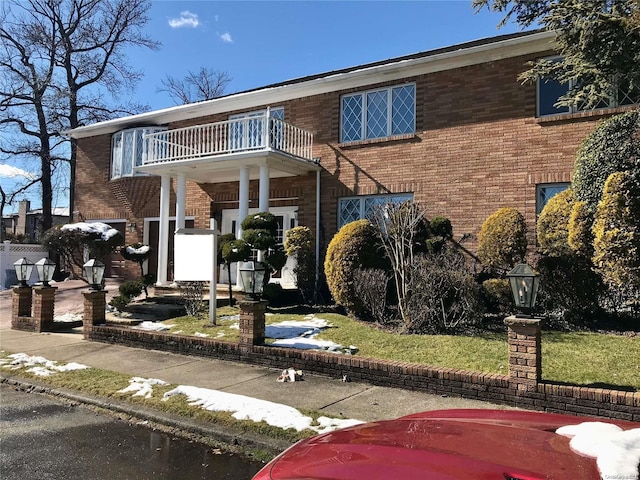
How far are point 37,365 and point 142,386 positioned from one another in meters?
2.46

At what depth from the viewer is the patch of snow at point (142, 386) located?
574cm

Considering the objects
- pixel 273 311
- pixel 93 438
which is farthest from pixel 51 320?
pixel 93 438

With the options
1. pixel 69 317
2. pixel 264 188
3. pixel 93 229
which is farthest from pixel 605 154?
pixel 93 229

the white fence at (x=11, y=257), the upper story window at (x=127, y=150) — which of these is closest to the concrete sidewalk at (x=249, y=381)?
the upper story window at (x=127, y=150)

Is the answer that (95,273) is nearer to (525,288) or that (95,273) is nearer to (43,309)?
(43,309)

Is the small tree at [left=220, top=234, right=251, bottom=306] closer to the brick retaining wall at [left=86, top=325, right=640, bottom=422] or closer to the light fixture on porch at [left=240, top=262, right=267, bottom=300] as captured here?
the brick retaining wall at [left=86, top=325, right=640, bottom=422]

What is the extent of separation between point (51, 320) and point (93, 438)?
23.4 ft

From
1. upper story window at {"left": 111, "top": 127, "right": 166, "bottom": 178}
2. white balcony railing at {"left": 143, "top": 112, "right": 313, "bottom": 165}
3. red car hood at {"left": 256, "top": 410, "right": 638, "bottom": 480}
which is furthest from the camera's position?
upper story window at {"left": 111, "top": 127, "right": 166, "bottom": 178}

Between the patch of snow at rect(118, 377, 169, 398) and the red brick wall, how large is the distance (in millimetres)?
7759

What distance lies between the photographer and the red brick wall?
1087cm

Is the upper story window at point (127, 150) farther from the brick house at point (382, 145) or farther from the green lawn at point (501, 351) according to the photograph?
the green lawn at point (501, 351)

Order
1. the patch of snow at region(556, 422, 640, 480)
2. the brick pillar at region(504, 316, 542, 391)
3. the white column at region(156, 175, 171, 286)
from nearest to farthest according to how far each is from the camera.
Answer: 1. the patch of snow at region(556, 422, 640, 480)
2. the brick pillar at region(504, 316, 542, 391)
3. the white column at region(156, 175, 171, 286)

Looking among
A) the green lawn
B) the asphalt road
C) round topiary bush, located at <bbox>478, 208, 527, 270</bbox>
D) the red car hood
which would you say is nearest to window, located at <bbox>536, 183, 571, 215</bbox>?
round topiary bush, located at <bbox>478, 208, 527, 270</bbox>

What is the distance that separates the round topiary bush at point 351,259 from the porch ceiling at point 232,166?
3.64 metres
